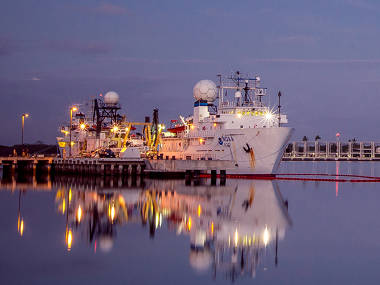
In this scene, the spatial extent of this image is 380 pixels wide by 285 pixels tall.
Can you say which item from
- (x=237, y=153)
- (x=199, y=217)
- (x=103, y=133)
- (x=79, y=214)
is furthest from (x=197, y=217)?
(x=103, y=133)

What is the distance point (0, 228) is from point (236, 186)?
1106 inches

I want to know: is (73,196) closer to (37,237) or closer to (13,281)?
(37,237)

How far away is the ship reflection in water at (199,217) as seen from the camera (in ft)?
78.0

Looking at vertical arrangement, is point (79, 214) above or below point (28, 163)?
below

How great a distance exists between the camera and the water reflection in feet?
77.6

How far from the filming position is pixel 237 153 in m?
60.7

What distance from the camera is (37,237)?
27.6 meters

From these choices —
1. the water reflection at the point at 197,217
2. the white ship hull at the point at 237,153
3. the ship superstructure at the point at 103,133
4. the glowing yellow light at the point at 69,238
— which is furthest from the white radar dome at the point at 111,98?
the glowing yellow light at the point at 69,238

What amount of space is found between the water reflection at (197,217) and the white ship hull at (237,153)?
4.91 meters

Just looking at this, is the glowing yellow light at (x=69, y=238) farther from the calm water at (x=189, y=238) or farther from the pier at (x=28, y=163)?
the pier at (x=28, y=163)

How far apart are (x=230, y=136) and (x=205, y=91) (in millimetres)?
10568

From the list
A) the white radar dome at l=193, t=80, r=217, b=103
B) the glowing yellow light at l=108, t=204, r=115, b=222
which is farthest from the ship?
the glowing yellow light at l=108, t=204, r=115, b=222

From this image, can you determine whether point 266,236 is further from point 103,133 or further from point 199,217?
point 103,133

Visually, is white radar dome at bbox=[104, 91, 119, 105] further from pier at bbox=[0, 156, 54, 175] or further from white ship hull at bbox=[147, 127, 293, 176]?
white ship hull at bbox=[147, 127, 293, 176]
